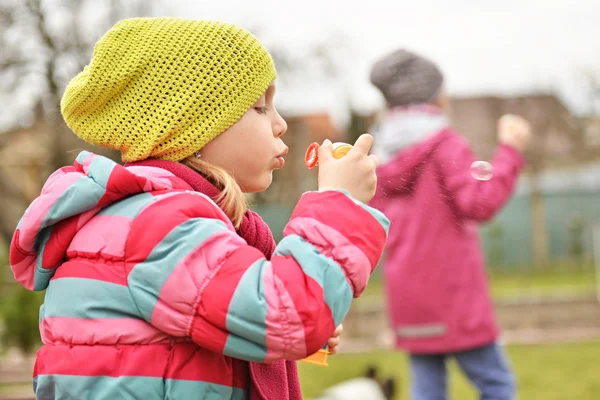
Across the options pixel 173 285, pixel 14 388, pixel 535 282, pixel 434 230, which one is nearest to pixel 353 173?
pixel 173 285

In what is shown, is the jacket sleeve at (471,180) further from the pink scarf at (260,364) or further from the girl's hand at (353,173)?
the girl's hand at (353,173)

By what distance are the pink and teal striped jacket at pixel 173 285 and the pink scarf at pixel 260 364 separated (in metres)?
0.04

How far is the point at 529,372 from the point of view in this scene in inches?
253

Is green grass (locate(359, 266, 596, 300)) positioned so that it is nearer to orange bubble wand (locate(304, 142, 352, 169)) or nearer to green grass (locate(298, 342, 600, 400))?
green grass (locate(298, 342, 600, 400))

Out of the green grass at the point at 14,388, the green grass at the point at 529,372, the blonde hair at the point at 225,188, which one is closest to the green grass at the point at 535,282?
the green grass at the point at 529,372

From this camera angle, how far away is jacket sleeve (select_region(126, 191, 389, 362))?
4.61 feet

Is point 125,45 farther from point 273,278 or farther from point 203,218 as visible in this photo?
point 273,278

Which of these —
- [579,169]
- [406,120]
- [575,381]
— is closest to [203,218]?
[406,120]

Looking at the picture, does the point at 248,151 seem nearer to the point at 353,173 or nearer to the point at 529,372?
the point at 353,173

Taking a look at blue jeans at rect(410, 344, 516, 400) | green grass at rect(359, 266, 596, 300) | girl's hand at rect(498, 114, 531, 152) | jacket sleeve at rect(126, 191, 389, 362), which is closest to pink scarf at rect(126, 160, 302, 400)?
jacket sleeve at rect(126, 191, 389, 362)

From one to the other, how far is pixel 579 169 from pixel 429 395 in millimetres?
16138

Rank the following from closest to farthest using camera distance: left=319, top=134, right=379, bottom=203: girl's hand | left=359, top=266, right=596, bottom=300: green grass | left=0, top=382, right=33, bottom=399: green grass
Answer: left=319, top=134, right=379, bottom=203: girl's hand
left=0, top=382, right=33, bottom=399: green grass
left=359, top=266, right=596, bottom=300: green grass

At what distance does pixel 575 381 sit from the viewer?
5.93 metres

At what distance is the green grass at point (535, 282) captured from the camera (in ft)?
41.5
